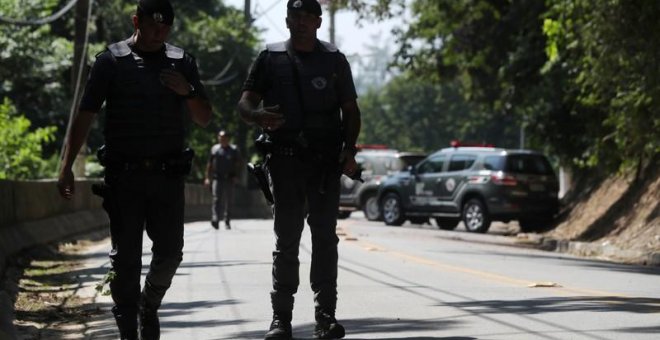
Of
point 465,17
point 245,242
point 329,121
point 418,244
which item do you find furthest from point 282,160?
point 465,17

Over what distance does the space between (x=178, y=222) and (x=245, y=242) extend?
12.2 m

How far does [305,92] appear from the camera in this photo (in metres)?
7.81

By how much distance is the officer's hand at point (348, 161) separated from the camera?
7.77 m

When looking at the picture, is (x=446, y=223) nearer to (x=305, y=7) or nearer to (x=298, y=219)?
(x=298, y=219)

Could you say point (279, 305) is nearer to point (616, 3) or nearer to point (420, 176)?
point (616, 3)

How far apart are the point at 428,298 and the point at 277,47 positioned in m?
3.31

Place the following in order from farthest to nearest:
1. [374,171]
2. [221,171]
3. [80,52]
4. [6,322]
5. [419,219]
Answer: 1. [374,171]
2. [419,219]
3. [80,52]
4. [221,171]
5. [6,322]

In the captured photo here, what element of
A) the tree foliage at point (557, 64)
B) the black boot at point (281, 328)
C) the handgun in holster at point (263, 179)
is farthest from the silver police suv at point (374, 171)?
the black boot at point (281, 328)

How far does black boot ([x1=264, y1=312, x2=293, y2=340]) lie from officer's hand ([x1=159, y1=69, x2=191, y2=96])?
1550 mm

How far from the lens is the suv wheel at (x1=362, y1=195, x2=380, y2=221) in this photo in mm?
34156

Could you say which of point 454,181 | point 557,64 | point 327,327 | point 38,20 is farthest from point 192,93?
point 454,181

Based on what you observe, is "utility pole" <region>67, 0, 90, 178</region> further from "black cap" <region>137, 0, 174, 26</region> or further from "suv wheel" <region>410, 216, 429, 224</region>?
"black cap" <region>137, 0, 174, 26</region>

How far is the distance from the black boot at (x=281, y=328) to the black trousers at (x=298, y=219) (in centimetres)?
4

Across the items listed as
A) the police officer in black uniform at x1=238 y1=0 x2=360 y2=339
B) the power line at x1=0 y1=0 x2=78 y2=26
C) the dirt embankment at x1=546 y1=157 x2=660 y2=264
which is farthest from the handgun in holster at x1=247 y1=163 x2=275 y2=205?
the dirt embankment at x1=546 y1=157 x2=660 y2=264
